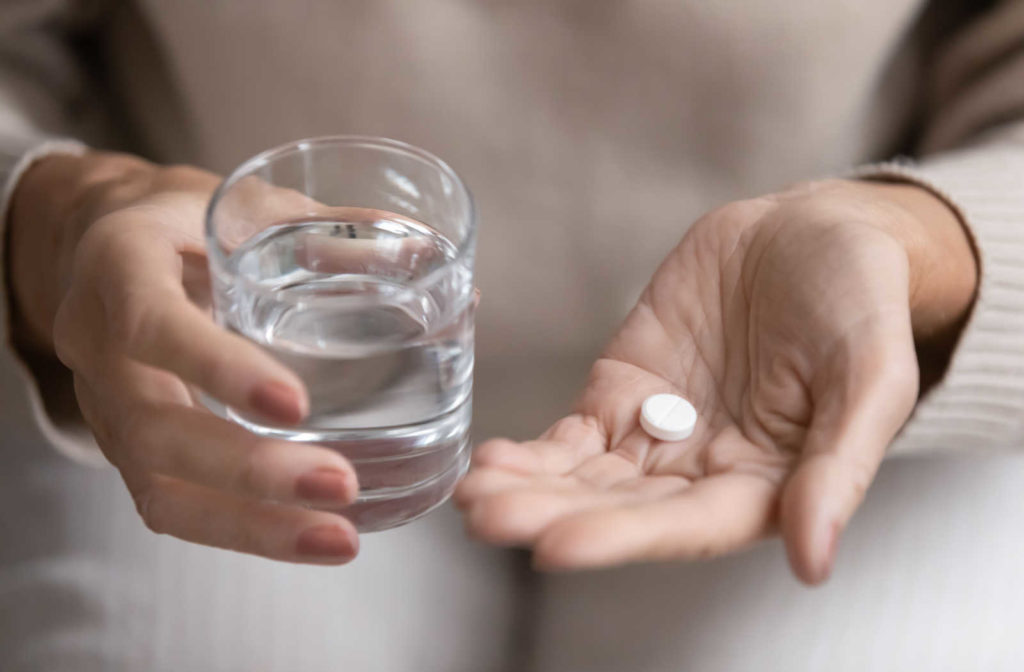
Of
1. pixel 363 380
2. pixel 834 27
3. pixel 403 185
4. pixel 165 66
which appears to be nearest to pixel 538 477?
pixel 363 380

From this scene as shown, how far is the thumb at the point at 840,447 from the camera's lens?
0.49 metres

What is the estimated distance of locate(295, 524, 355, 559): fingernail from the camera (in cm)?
55

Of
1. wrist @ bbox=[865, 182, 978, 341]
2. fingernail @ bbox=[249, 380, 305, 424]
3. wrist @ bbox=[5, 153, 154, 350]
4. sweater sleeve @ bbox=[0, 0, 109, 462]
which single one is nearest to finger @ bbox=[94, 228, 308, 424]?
fingernail @ bbox=[249, 380, 305, 424]

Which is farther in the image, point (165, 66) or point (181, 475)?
point (165, 66)

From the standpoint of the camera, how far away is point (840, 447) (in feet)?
1.71

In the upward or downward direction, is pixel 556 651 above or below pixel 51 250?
below

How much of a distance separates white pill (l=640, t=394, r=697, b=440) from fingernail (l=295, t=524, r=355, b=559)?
0.21 m

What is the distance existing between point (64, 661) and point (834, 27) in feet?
3.10

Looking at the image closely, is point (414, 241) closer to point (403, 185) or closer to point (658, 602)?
point (403, 185)

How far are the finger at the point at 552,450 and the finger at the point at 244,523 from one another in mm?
97

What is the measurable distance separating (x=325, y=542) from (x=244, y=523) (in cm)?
6

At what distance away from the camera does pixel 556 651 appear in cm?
99

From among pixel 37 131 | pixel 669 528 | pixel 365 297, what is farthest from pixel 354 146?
pixel 37 131

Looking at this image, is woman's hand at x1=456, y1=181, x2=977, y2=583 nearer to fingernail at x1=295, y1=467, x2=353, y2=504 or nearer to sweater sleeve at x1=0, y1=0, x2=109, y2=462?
fingernail at x1=295, y1=467, x2=353, y2=504
